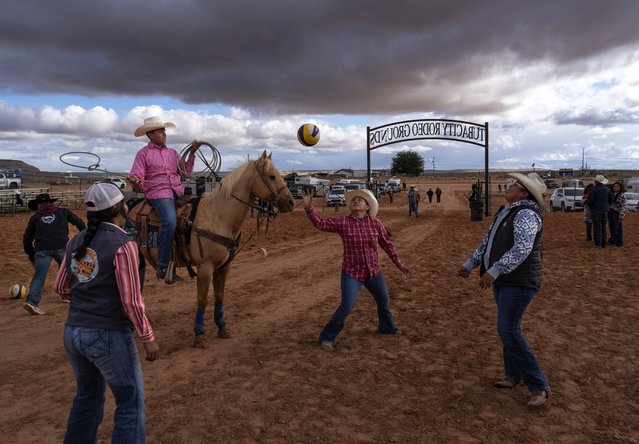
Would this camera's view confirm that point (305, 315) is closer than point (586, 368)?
No

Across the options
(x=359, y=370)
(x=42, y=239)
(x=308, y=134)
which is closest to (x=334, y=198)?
(x=308, y=134)

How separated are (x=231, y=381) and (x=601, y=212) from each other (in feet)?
41.9

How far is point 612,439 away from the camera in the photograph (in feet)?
12.2

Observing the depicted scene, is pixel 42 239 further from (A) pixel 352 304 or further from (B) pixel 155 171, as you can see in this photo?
(A) pixel 352 304

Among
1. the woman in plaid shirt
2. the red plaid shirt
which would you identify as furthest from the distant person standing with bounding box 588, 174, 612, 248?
the red plaid shirt

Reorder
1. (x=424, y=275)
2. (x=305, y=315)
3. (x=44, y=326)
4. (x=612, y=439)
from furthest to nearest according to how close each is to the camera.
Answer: (x=424, y=275), (x=305, y=315), (x=44, y=326), (x=612, y=439)

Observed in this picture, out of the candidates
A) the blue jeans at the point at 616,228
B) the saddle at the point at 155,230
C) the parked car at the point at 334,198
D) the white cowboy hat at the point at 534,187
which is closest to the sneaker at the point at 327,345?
the saddle at the point at 155,230

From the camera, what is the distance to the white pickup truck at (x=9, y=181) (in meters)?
37.2

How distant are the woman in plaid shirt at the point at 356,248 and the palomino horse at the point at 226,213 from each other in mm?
619

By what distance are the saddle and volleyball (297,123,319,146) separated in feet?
17.7

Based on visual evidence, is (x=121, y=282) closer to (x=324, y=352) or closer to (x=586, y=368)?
(x=324, y=352)

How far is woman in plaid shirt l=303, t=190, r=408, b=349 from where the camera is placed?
5.59 metres

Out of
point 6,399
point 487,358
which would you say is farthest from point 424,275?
point 6,399

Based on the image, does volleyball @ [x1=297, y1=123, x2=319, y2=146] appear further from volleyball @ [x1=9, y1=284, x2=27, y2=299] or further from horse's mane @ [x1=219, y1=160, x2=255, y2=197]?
volleyball @ [x1=9, y1=284, x2=27, y2=299]
